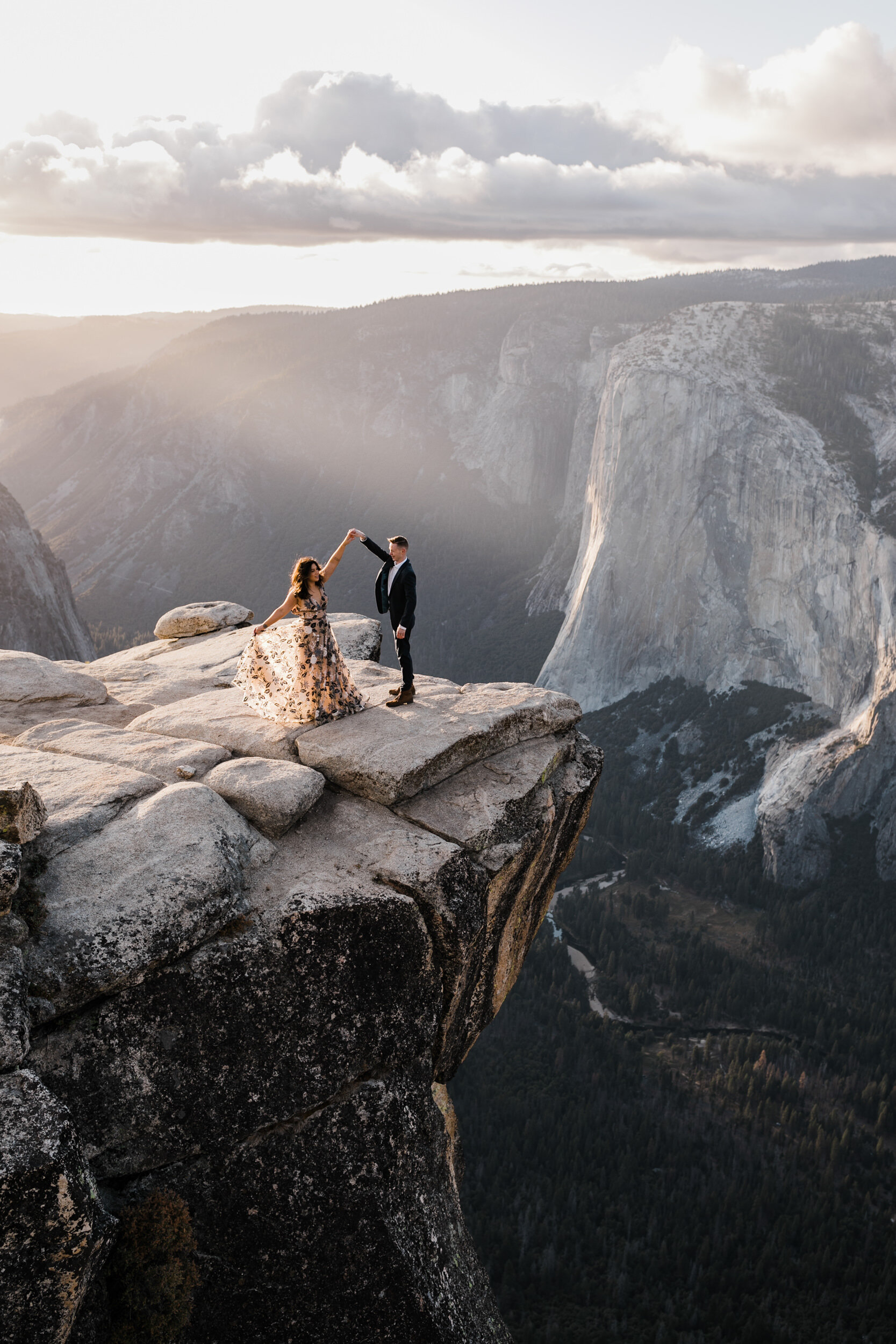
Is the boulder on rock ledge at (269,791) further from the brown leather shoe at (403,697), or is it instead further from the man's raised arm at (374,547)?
the man's raised arm at (374,547)

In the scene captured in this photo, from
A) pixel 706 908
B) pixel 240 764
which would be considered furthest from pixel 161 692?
pixel 706 908

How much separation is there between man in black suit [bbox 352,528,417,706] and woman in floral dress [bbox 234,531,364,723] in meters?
0.88

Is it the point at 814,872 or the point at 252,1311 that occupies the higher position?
the point at 252,1311

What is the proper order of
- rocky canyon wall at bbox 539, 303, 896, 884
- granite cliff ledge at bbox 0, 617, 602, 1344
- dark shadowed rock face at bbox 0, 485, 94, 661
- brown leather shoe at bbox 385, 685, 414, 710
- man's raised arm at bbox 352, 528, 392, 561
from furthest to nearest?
rocky canyon wall at bbox 539, 303, 896, 884 → dark shadowed rock face at bbox 0, 485, 94, 661 → brown leather shoe at bbox 385, 685, 414, 710 → man's raised arm at bbox 352, 528, 392, 561 → granite cliff ledge at bbox 0, 617, 602, 1344

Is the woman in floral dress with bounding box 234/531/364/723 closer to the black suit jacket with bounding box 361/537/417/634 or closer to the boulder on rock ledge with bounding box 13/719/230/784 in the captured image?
the black suit jacket with bounding box 361/537/417/634

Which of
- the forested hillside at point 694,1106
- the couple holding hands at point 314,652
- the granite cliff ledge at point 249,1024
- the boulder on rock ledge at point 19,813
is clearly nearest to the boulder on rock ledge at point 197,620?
the couple holding hands at point 314,652

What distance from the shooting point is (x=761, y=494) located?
120 metres

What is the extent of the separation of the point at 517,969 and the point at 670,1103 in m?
52.7

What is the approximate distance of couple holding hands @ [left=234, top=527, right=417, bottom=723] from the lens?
18.8 meters

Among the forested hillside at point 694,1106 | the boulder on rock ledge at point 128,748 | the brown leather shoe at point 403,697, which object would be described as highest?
the brown leather shoe at point 403,697

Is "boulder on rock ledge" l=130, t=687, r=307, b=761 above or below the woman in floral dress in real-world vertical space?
below

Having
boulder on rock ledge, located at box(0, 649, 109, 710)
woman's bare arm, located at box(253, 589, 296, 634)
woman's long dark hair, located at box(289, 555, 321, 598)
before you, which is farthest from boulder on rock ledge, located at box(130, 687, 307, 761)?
woman's long dark hair, located at box(289, 555, 321, 598)

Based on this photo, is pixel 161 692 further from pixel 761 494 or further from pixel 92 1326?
pixel 761 494

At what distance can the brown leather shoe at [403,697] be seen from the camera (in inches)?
787
